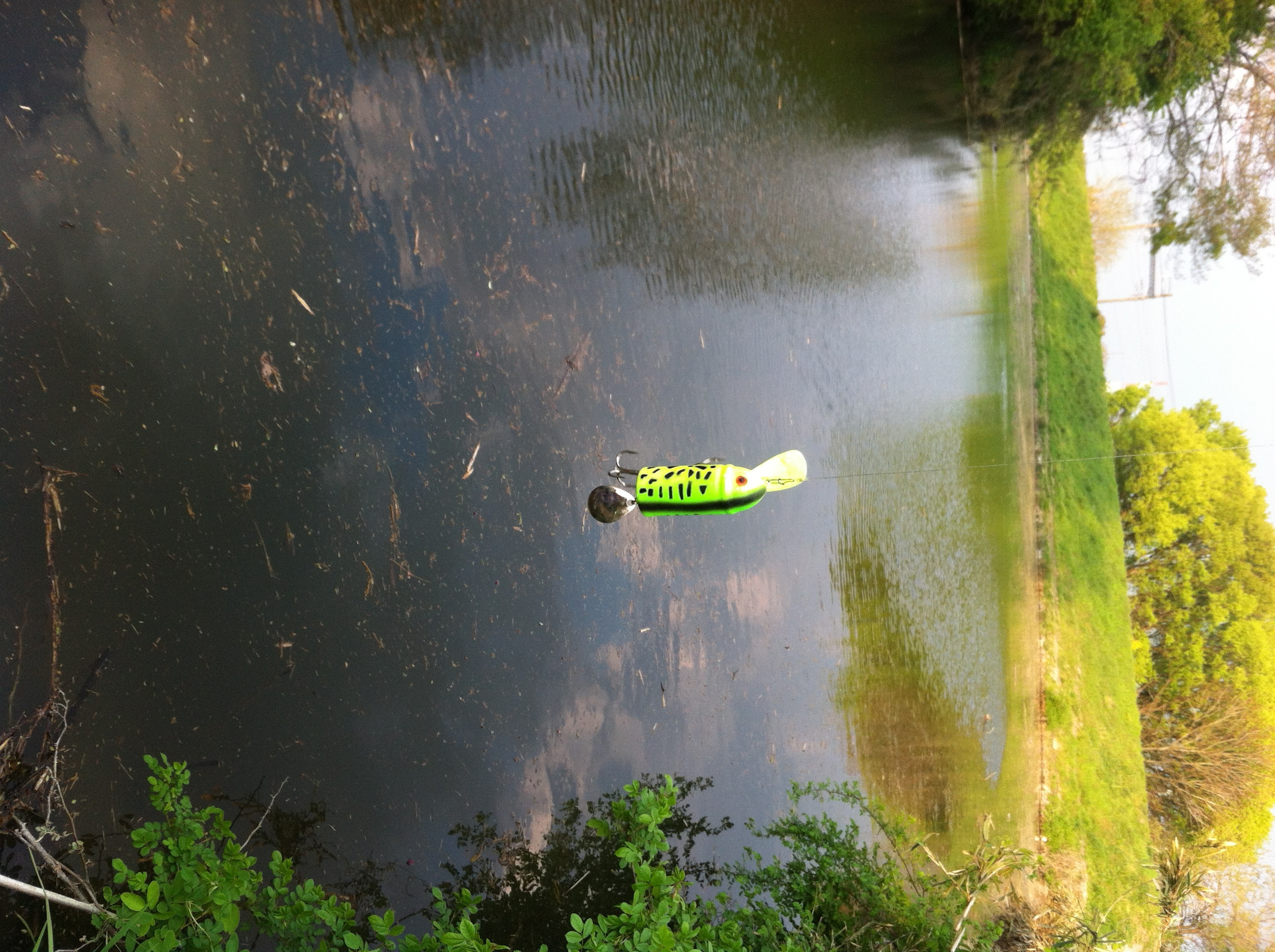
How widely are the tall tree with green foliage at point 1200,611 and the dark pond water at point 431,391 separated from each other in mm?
8715

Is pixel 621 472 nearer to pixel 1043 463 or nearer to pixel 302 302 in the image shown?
pixel 302 302

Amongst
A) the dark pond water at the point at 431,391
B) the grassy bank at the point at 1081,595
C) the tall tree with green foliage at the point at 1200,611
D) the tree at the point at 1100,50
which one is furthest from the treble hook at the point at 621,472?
the tall tree with green foliage at the point at 1200,611

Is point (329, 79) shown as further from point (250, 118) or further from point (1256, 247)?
point (1256, 247)

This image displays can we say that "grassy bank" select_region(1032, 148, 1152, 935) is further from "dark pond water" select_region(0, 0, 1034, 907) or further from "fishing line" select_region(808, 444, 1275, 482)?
"dark pond water" select_region(0, 0, 1034, 907)

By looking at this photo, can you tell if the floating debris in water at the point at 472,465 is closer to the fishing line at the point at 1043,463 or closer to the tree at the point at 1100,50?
the fishing line at the point at 1043,463

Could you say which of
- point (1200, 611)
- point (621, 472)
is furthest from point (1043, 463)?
point (621, 472)

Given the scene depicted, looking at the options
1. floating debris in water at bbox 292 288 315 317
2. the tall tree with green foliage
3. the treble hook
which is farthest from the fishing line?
floating debris in water at bbox 292 288 315 317

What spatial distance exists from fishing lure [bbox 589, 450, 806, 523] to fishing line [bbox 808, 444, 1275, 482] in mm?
3164

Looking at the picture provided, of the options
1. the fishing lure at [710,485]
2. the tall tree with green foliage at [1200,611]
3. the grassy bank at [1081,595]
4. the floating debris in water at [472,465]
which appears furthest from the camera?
the tall tree with green foliage at [1200,611]

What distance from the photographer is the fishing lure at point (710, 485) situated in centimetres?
365

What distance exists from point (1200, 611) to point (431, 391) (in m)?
14.9

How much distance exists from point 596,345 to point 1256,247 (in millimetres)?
10910

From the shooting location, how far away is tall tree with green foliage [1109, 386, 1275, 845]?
505 inches

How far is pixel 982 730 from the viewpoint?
9.61 metres
